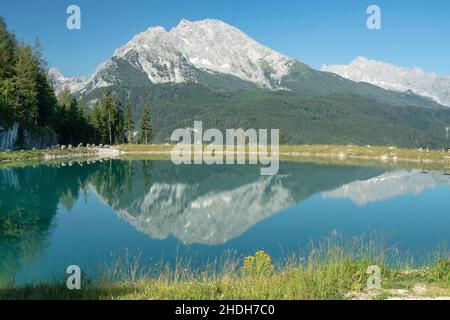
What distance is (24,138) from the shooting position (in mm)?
75688

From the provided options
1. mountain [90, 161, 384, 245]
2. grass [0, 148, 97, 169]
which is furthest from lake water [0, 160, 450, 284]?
grass [0, 148, 97, 169]

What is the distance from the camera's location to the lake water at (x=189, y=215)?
19.0 m

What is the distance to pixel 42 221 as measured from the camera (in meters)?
25.3

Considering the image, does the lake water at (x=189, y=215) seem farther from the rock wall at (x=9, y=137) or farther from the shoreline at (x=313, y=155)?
the shoreline at (x=313, y=155)

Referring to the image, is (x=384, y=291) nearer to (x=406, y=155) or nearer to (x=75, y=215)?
(x=75, y=215)

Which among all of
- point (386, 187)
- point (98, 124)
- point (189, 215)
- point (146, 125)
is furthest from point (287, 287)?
point (146, 125)

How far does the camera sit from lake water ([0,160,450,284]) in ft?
62.2

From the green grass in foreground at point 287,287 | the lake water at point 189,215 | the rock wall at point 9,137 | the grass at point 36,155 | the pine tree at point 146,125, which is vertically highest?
the pine tree at point 146,125

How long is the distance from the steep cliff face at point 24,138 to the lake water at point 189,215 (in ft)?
49.3

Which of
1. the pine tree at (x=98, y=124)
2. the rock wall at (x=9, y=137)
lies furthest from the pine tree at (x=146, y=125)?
the rock wall at (x=9, y=137)

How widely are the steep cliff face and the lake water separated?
1503 centimetres

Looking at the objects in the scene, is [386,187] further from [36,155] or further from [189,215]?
[36,155]
